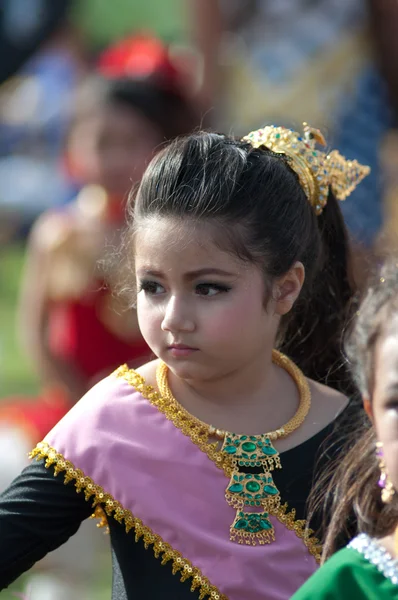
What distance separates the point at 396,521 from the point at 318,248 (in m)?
0.64

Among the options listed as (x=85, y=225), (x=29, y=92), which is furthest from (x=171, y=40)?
(x=85, y=225)

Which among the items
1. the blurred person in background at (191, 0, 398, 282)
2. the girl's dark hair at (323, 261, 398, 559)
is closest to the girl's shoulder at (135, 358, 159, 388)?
the girl's dark hair at (323, 261, 398, 559)

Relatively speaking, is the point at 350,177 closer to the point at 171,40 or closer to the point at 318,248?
the point at 318,248

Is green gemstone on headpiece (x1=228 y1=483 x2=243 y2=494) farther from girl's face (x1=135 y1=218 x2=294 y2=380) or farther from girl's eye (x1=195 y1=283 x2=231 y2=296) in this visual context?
girl's eye (x1=195 y1=283 x2=231 y2=296)

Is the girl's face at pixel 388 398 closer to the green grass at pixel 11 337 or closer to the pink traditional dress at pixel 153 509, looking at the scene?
the pink traditional dress at pixel 153 509

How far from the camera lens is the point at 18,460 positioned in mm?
3230

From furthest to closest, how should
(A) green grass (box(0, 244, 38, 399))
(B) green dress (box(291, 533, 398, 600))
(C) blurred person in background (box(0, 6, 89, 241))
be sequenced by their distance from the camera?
(C) blurred person in background (box(0, 6, 89, 241)) → (A) green grass (box(0, 244, 38, 399)) → (B) green dress (box(291, 533, 398, 600))

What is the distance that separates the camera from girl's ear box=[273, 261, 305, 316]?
2172 mm

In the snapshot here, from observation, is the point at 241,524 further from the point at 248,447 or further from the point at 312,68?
the point at 312,68

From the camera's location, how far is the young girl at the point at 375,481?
5.43ft

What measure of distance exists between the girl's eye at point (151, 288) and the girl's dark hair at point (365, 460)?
13.5 inches

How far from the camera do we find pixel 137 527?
2029mm

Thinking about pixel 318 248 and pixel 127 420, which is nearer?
pixel 127 420

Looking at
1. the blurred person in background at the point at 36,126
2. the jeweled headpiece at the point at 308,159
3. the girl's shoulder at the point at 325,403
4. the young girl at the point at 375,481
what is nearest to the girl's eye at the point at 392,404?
the young girl at the point at 375,481
